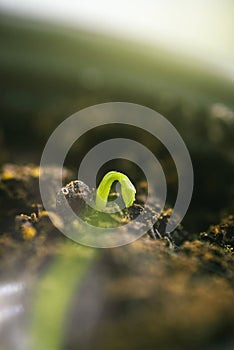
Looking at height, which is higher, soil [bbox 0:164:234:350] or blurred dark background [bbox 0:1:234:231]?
blurred dark background [bbox 0:1:234:231]

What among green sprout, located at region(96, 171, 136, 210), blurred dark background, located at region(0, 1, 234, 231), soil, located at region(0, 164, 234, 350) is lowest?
soil, located at region(0, 164, 234, 350)

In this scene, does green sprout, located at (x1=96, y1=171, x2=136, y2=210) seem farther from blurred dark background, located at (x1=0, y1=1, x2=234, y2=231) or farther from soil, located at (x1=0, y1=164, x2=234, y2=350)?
blurred dark background, located at (x1=0, y1=1, x2=234, y2=231)

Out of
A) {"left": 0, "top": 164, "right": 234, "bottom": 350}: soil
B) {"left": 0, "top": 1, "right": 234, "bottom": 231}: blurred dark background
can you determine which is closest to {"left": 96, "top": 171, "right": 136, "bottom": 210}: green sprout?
{"left": 0, "top": 164, "right": 234, "bottom": 350}: soil

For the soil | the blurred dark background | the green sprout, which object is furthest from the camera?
the blurred dark background

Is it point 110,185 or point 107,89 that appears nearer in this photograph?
point 110,185

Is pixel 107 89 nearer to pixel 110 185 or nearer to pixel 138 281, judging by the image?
pixel 110 185

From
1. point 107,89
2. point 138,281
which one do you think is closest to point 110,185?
point 138,281

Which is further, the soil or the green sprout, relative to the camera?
the green sprout

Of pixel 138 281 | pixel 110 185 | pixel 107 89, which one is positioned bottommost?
pixel 138 281

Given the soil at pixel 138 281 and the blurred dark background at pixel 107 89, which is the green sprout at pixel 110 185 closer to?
the soil at pixel 138 281

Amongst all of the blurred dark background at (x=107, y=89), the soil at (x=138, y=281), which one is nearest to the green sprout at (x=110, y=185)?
the soil at (x=138, y=281)
